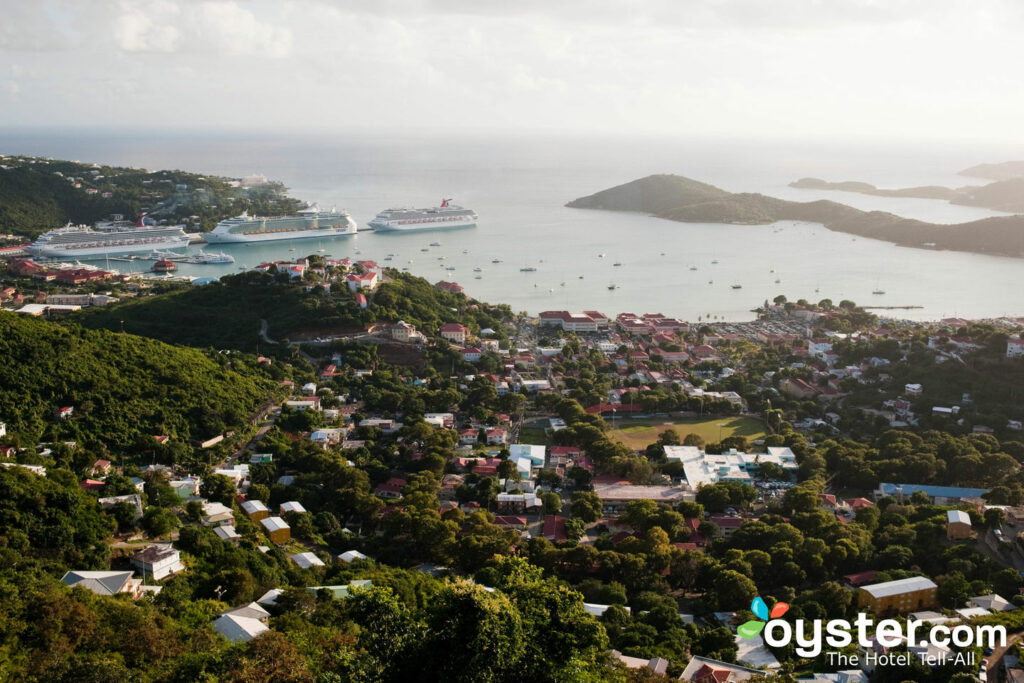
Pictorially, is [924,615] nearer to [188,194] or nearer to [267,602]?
[267,602]

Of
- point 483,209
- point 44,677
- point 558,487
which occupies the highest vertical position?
point 483,209

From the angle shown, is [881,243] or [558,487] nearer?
[558,487]

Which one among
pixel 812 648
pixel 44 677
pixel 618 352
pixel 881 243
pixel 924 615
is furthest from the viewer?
pixel 881 243

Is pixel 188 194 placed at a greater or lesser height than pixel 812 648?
greater

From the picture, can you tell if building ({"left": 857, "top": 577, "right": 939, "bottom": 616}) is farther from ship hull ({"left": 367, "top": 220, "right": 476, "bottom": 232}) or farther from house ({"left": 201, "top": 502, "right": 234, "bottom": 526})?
ship hull ({"left": 367, "top": 220, "right": 476, "bottom": 232})

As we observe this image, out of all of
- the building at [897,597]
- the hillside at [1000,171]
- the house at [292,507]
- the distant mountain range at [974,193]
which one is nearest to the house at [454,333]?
the house at [292,507]

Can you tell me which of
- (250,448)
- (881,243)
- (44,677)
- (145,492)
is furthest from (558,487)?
(881,243)

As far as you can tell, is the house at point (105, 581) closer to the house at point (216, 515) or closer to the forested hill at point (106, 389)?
the house at point (216, 515)

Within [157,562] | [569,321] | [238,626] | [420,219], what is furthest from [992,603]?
[420,219]

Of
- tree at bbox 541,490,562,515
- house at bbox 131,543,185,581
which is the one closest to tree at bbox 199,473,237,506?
house at bbox 131,543,185,581
